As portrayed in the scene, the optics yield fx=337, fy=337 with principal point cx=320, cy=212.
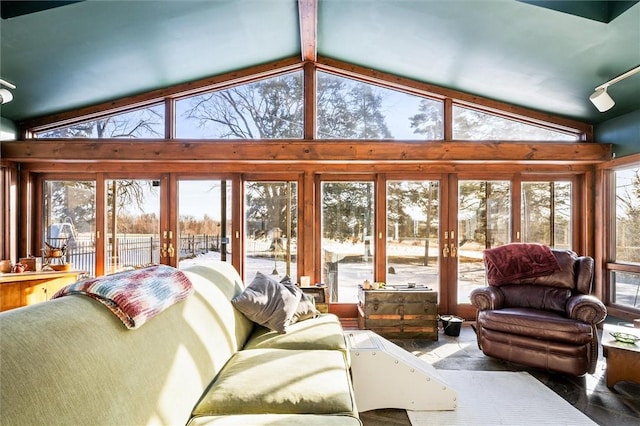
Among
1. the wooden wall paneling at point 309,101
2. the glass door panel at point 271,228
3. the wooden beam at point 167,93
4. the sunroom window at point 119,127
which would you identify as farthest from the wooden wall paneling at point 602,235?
the sunroom window at point 119,127

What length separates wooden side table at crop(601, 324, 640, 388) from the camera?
251cm

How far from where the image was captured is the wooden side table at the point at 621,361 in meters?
2.51

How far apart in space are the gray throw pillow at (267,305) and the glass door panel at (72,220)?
315 cm

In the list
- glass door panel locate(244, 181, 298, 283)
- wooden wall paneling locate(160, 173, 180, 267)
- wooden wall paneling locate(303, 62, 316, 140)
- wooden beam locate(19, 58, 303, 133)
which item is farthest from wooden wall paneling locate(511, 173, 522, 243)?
wooden wall paneling locate(160, 173, 180, 267)

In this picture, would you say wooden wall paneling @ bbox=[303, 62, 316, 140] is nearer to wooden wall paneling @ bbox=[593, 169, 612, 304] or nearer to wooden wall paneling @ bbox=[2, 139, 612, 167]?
wooden wall paneling @ bbox=[2, 139, 612, 167]

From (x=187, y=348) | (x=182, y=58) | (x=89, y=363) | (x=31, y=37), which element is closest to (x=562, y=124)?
(x=182, y=58)

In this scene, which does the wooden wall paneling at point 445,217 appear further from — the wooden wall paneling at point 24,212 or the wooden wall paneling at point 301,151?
the wooden wall paneling at point 24,212

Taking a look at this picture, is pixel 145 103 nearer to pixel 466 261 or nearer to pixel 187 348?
pixel 187 348

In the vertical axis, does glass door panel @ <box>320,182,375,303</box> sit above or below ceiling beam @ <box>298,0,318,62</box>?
below

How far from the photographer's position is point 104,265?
4.52 m

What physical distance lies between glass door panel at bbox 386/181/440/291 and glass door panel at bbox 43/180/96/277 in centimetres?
401

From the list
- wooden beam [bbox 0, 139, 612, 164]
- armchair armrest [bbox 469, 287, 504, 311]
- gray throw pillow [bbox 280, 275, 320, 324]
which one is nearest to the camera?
gray throw pillow [bbox 280, 275, 320, 324]

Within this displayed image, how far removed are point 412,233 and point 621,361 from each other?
240 cm

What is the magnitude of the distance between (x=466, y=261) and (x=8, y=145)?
19.3 ft
